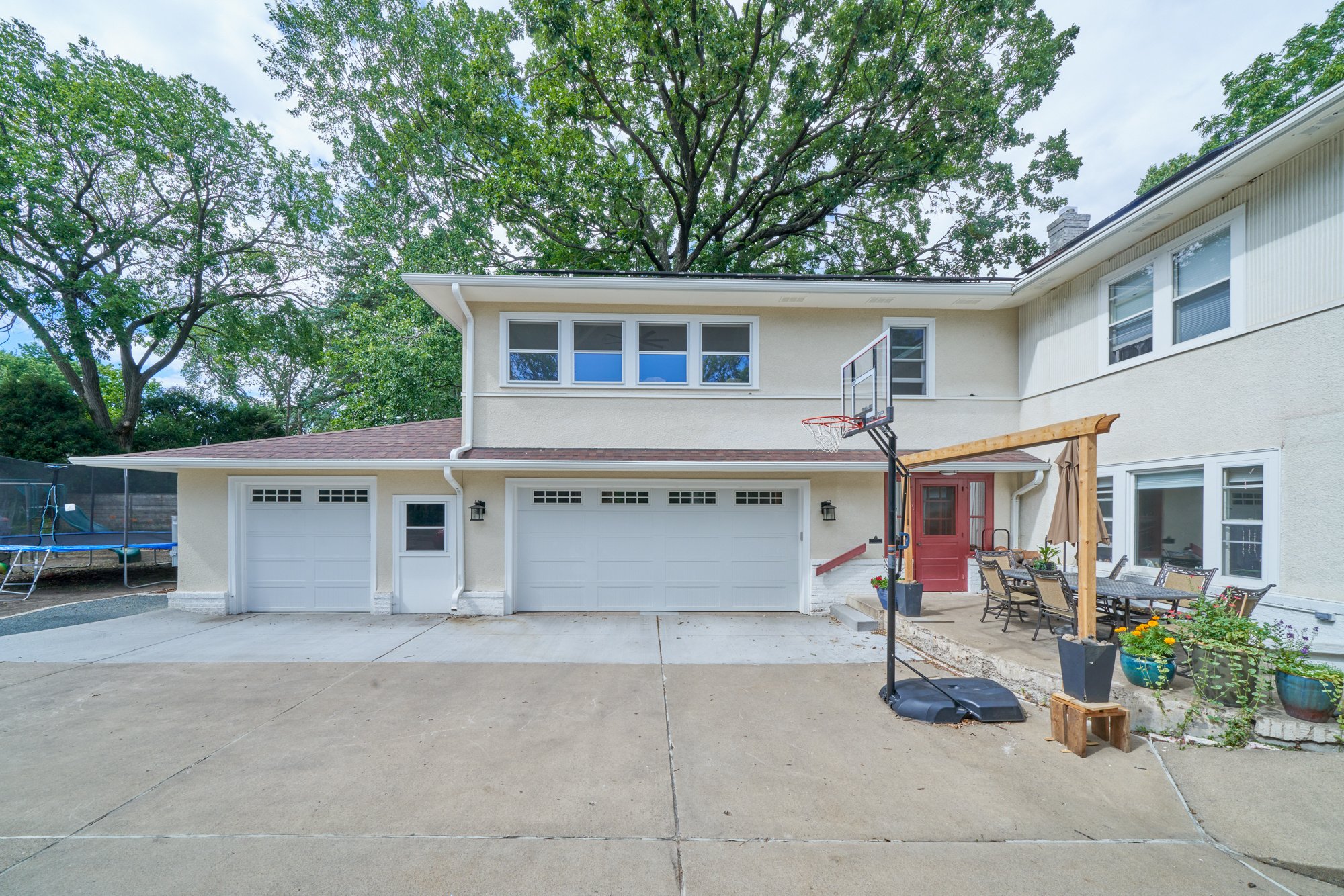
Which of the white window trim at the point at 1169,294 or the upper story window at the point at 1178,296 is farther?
the upper story window at the point at 1178,296

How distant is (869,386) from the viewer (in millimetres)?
8242

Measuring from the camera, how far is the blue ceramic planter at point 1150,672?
4848 millimetres

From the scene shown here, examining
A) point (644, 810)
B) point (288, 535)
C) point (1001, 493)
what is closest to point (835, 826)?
point (644, 810)

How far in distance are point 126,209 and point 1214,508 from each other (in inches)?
1095

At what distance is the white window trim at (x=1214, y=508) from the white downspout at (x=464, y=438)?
389 inches

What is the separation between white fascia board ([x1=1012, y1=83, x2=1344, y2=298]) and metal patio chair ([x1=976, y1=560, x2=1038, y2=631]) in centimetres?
476

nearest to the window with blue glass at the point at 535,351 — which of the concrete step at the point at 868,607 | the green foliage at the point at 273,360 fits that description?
the concrete step at the point at 868,607

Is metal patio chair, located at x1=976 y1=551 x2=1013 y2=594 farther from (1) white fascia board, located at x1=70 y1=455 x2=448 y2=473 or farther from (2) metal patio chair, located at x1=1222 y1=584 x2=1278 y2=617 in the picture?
(1) white fascia board, located at x1=70 y1=455 x2=448 y2=473

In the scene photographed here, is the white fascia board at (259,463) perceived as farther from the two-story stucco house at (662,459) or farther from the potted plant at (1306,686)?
the potted plant at (1306,686)

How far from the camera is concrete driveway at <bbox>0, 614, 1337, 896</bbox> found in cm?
308

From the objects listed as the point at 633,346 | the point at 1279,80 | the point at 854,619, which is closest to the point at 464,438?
the point at 633,346

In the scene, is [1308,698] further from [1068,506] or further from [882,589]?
[882,589]

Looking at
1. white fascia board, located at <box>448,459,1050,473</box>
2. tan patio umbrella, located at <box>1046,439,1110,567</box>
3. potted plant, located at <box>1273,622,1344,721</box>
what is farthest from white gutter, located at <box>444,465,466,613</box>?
potted plant, located at <box>1273,622,1344,721</box>

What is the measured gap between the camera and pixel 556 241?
16.6 metres
